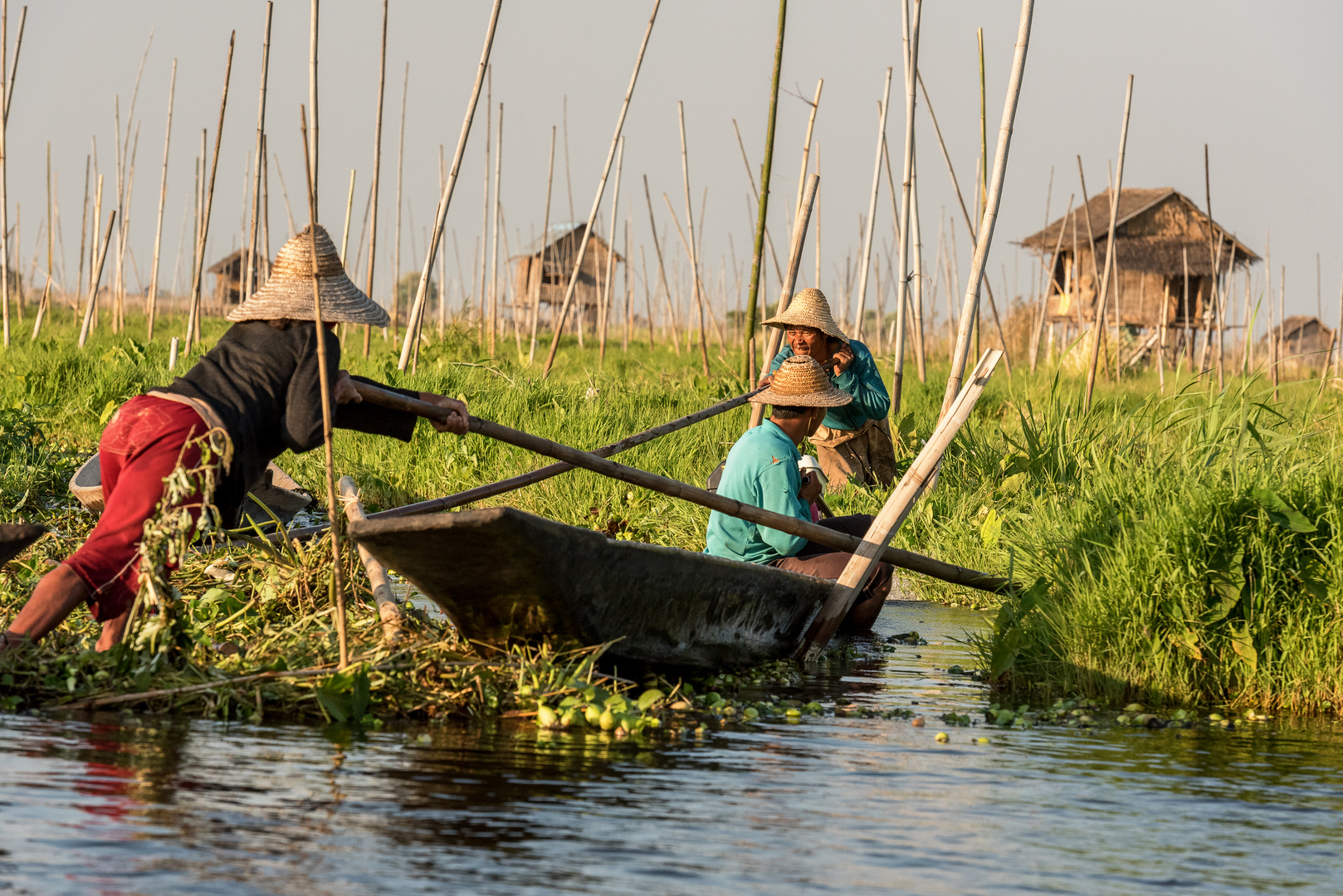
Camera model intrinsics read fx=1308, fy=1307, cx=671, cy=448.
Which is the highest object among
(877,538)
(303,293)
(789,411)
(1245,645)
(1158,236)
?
(1158,236)

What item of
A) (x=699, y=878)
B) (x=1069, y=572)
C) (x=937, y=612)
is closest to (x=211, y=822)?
(x=699, y=878)

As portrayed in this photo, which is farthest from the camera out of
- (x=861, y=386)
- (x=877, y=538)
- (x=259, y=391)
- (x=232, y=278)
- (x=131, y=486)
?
(x=232, y=278)

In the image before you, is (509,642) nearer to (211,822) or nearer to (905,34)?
(211,822)

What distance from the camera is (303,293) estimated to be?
3930mm

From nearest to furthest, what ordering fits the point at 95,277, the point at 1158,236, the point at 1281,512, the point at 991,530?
the point at 1281,512 < the point at 991,530 < the point at 95,277 < the point at 1158,236

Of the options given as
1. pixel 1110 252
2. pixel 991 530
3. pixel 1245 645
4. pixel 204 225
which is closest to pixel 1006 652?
pixel 1245 645

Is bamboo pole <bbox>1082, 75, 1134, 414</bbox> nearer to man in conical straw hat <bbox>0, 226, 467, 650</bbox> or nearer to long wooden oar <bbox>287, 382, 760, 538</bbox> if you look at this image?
long wooden oar <bbox>287, 382, 760, 538</bbox>

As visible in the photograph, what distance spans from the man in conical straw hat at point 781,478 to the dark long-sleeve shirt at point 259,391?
Result: 1.67 m

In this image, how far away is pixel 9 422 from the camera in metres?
7.50

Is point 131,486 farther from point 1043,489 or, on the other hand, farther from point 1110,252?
point 1110,252

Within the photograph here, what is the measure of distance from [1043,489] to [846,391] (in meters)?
1.20

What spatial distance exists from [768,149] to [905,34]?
3.37ft

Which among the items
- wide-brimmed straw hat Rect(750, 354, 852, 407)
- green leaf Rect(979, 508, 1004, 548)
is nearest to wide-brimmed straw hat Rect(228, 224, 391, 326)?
wide-brimmed straw hat Rect(750, 354, 852, 407)

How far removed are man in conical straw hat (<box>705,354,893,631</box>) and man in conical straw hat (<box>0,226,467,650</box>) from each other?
5.14 ft
